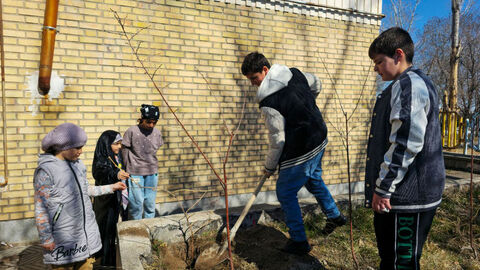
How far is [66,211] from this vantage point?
2.03 metres

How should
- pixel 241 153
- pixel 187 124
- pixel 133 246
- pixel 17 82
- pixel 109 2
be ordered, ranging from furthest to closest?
pixel 241 153 < pixel 187 124 < pixel 109 2 < pixel 17 82 < pixel 133 246

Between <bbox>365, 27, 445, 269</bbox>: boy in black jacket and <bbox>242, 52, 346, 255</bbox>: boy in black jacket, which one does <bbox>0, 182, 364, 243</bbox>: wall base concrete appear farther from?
<bbox>365, 27, 445, 269</bbox>: boy in black jacket

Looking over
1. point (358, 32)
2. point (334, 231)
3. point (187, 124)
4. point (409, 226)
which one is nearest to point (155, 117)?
point (187, 124)

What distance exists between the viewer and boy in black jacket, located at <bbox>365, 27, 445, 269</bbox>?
5.50 feet

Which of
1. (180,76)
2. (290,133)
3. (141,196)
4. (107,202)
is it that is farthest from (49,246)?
(180,76)

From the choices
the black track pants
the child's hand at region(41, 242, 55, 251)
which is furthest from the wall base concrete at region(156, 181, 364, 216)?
the black track pants

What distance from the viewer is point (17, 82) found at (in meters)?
3.65

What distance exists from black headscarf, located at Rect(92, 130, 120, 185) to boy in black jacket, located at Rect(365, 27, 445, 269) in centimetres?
239

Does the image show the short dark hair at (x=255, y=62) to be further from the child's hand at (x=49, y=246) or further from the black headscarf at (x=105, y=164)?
the child's hand at (x=49, y=246)

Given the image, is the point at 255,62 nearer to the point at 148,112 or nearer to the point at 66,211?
the point at 148,112

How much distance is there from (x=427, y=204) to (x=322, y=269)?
45.6 inches

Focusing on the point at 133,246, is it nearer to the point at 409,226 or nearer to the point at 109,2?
the point at 409,226

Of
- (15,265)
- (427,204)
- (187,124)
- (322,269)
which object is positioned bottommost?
(15,265)

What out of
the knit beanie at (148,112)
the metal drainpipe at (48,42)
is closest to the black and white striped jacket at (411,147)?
the knit beanie at (148,112)
